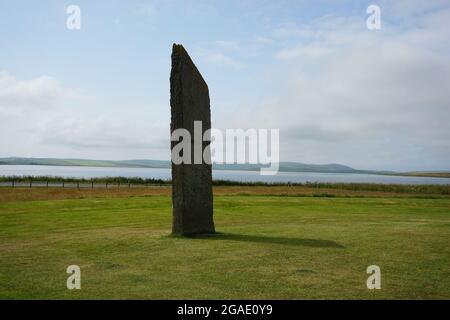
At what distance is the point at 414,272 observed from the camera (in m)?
7.30

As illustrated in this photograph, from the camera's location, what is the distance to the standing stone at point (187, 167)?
1109 cm

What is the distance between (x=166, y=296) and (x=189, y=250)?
3212mm

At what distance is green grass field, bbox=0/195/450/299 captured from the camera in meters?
6.28

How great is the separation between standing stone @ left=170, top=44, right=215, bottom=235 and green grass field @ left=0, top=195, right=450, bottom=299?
0.68 metres

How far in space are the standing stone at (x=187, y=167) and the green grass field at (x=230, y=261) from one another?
26.7 inches

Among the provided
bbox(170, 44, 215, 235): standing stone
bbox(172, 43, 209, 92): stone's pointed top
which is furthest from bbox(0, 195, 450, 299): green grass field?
bbox(172, 43, 209, 92): stone's pointed top

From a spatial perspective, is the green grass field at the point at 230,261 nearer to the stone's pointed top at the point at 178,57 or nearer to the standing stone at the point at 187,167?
the standing stone at the point at 187,167

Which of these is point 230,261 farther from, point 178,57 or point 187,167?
point 178,57

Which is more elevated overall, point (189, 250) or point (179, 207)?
point (179, 207)

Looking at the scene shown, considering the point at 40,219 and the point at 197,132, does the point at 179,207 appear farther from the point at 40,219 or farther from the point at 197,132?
the point at 40,219

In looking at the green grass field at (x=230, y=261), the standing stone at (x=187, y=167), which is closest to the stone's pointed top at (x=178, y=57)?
the standing stone at (x=187, y=167)
